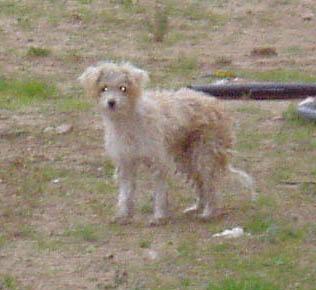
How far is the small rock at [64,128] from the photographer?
11855 mm

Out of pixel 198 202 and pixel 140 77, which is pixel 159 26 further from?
pixel 140 77

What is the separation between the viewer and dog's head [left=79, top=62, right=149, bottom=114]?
30.3 ft

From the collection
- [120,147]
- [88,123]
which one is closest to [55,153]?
[88,123]

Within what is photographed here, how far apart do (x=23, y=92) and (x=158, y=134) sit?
4.09 metres

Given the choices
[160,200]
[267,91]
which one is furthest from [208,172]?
[267,91]

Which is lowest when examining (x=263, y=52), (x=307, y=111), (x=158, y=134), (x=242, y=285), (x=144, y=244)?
(x=263, y=52)

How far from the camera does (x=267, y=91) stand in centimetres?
1294

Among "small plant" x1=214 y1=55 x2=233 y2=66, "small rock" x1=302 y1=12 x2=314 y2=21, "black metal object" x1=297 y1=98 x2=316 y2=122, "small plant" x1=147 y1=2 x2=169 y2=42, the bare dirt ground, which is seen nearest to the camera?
the bare dirt ground

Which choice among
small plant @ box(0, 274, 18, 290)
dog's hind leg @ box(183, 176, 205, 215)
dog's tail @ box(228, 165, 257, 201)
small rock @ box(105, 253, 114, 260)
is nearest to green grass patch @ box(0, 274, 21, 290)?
small plant @ box(0, 274, 18, 290)

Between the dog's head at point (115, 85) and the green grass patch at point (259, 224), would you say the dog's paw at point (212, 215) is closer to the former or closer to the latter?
the green grass patch at point (259, 224)

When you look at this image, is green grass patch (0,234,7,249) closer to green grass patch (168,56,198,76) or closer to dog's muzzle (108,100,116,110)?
dog's muzzle (108,100,116,110)

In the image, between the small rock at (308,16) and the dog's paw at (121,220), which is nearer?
the dog's paw at (121,220)

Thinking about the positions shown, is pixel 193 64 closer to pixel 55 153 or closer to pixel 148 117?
pixel 55 153

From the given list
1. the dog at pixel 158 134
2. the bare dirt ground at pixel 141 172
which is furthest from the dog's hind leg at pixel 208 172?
the bare dirt ground at pixel 141 172
